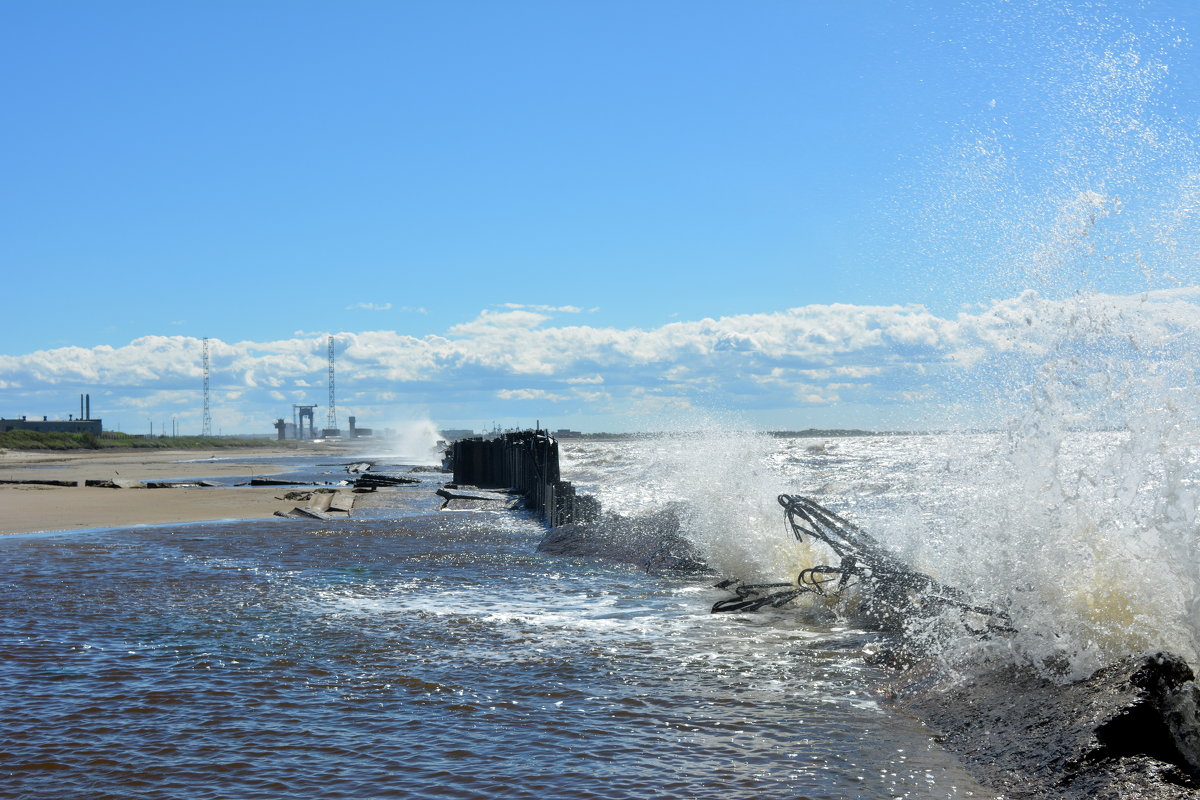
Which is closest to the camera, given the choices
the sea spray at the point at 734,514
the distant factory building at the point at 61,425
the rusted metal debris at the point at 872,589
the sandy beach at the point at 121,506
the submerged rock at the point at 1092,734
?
the submerged rock at the point at 1092,734

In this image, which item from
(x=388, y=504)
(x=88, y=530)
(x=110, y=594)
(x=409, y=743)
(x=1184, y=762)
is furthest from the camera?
(x=388, y=504)

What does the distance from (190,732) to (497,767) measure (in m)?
1.93

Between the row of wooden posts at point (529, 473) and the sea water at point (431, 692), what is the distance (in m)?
6.56

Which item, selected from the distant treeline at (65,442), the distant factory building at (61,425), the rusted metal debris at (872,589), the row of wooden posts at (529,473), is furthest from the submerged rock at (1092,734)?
the distant factory building at (61,425)

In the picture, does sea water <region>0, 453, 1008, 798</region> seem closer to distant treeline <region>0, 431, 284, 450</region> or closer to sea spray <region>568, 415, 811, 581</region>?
sea spray <region>568, 415, 811, 581</region>

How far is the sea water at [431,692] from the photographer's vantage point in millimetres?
5164

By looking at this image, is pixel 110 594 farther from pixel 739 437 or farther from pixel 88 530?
pixel 739 437

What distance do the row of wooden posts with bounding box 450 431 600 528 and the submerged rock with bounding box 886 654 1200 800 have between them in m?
11.3

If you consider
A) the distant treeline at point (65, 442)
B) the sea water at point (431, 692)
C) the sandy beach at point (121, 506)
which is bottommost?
the sea water at point (431, 692)

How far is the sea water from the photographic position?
516 centimetres

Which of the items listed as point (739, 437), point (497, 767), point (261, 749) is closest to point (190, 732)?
point (261, 749)

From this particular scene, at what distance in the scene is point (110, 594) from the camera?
1059 cm

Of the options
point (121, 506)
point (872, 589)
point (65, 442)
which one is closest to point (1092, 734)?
point (872, 589)

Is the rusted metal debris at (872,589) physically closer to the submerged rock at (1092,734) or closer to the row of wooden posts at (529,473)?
the submerged rock at (1092,734)
